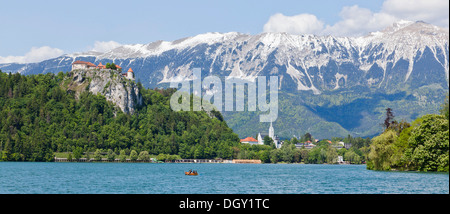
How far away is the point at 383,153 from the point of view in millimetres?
123438

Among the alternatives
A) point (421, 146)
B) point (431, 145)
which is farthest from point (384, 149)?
point (431, 145)

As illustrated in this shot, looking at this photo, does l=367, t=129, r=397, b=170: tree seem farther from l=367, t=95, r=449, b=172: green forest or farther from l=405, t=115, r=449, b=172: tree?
l=405, t=115, r=449, b=172: tree

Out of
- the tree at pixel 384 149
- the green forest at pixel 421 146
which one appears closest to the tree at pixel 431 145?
the green forest at pixel 421 146

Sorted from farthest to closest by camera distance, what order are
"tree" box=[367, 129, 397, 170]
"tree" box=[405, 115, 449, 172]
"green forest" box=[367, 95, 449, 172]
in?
1. "tree" box=[367, 129, 397, 170]
2. "green forest" box=[367, 95, 449, 172]
3. "tree" box=[405, 115, 449, 172]

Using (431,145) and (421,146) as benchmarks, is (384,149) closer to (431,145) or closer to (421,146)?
(421,146)

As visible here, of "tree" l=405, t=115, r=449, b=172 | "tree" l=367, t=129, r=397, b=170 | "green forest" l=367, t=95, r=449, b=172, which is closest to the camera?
"tree" l=405, t=115, r=449, b=172

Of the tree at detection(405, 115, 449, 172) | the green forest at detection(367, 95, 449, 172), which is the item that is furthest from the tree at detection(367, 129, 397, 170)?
the tree at detection(405, 115, 449, 172)

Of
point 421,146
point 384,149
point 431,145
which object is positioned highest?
point 431,145

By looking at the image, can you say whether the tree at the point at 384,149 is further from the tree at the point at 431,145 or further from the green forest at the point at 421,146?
the tree at the point at 431,145

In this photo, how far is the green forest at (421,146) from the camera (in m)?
99.4

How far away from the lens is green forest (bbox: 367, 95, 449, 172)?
326ft

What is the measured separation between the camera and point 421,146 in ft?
339
